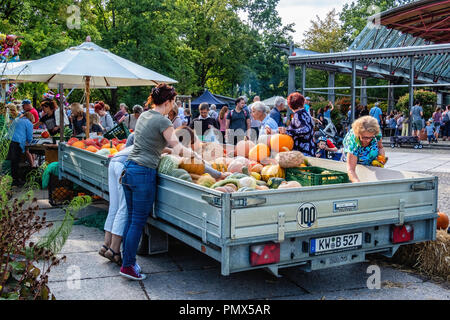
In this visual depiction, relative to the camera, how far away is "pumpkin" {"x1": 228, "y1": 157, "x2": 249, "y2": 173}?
5461 mm

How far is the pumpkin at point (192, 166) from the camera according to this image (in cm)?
500

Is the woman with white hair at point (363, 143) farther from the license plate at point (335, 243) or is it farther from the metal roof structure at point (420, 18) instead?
the metal roof structure at point (420, 18)

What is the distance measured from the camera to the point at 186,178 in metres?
4.75

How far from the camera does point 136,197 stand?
4.59 m

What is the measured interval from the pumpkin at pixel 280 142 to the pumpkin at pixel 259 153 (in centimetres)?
17

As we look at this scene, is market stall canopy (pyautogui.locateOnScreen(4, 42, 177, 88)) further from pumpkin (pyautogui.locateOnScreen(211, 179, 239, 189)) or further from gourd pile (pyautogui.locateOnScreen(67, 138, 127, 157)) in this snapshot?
pumpkin (pyautogui.locateOnScreen(211, 179, 239, 189))

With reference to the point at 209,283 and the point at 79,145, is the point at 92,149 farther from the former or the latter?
the point at 209,283

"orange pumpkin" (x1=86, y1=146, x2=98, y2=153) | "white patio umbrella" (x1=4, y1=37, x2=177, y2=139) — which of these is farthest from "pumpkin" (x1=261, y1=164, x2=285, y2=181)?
"white patio umbrella" (x1=4, y1=37, x2=177, y2=139)

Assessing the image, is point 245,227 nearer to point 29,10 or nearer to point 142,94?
point 29,10

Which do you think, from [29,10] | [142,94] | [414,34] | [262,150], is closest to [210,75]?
[142,94]

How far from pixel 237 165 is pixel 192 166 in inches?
26.5

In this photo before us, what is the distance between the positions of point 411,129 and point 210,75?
3185 cm

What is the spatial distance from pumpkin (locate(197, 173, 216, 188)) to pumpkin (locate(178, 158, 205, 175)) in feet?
0.53
